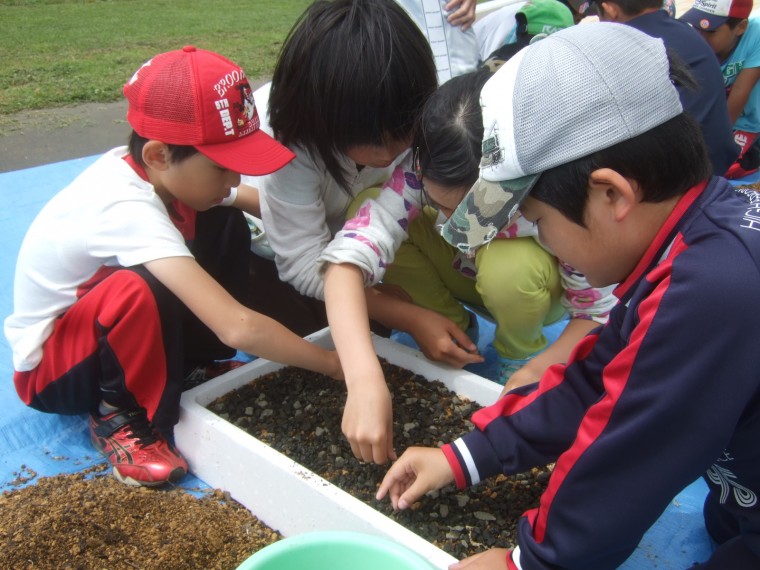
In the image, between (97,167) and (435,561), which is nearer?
(435,561)

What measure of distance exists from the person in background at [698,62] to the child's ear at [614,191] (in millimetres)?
1410

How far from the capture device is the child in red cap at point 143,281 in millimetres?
1335

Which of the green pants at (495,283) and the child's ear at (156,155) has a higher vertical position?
the child's ear at (156,155)

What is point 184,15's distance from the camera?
335 inches

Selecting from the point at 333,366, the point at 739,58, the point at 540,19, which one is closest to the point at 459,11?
the point at 540,19

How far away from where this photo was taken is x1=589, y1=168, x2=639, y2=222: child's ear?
0.86 meters

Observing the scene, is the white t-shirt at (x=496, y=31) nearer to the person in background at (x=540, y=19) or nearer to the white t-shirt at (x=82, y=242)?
the person in background at (x=540, y=19)

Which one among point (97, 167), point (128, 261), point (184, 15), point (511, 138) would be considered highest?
point (511, 138)

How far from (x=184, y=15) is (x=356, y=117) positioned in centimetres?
802

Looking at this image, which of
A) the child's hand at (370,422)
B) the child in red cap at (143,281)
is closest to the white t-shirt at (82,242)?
the child in red cap at (143,281)

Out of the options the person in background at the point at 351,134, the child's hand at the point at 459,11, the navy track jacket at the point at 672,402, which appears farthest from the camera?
the child's hand at the point at 459,11

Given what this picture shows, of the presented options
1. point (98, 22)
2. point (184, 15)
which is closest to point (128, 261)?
point (98, 22)

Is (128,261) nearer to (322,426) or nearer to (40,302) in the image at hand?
(40,302)

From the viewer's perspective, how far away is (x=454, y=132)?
1.20 metres
